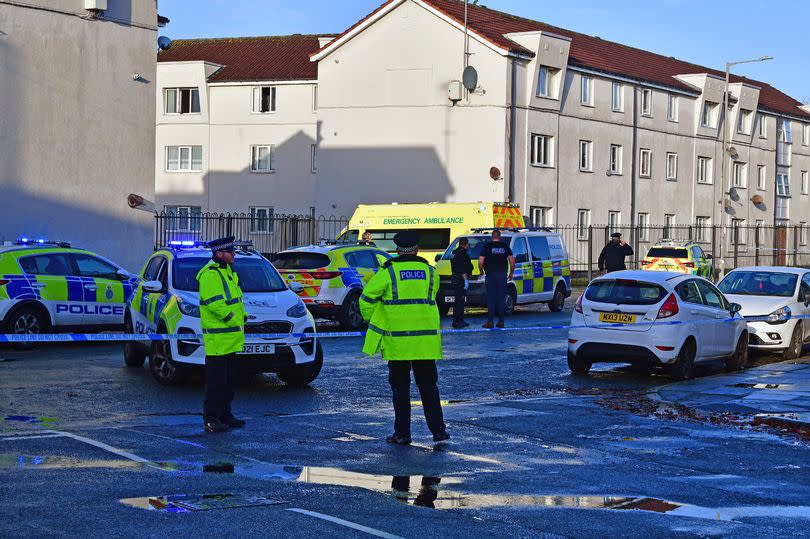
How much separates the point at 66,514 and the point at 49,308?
41.5 feet

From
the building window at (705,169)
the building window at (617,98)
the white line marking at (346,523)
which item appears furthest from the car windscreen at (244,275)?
the building window at (705,169)

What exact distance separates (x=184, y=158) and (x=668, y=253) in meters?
27.9

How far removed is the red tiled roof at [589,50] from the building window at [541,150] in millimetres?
3322

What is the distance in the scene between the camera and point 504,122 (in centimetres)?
4634

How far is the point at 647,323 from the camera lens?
16.3 meters

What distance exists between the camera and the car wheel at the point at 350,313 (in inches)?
934

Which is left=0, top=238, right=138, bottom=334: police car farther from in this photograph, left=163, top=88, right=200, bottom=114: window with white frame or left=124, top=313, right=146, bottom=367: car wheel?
left=163, top=88, right=200, bottom=114: window with white frame

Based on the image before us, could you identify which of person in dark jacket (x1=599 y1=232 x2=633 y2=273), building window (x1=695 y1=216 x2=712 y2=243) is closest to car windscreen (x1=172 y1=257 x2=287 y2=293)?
person in dark jacket (x1=599 y1=232 x2=633 y2=273)

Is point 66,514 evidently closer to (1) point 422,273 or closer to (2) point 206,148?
(1) point 422,273

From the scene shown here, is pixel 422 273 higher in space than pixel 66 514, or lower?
higher

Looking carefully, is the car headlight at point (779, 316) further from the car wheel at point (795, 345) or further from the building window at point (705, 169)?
the building window at point (705, 169)

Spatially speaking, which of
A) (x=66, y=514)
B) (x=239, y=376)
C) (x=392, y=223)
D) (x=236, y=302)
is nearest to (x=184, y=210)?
(x=392, y=223)

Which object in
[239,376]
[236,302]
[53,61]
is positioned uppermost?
[53,61]

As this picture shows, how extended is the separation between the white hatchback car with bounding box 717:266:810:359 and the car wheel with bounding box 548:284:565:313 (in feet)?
29.4
